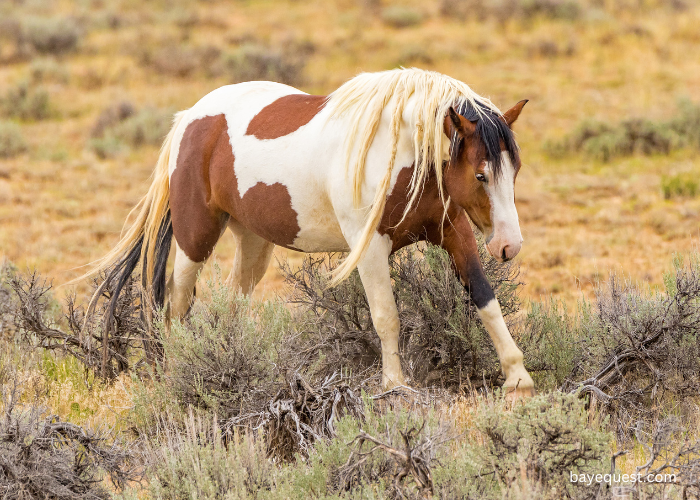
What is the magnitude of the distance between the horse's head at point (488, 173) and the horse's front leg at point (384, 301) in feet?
1.76

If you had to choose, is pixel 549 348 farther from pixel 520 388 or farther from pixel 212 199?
pixel 212 199

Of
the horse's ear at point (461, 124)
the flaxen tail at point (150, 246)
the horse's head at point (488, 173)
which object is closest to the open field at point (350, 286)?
the flaxen tail at point (150, 246)

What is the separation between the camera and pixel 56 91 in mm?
15273

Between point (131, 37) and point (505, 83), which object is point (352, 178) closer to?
point (505, 83)

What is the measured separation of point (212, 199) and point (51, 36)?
1510cm

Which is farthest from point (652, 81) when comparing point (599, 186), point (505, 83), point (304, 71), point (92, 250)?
point (92, 250)

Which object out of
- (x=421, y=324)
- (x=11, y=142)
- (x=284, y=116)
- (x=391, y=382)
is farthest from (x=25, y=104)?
(x=391, y=382)

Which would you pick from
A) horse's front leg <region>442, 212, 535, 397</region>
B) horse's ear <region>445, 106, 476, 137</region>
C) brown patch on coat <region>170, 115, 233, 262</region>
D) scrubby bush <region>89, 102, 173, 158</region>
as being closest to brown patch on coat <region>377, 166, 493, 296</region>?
horse's front leg <region>442, 212, 535, 397</region>

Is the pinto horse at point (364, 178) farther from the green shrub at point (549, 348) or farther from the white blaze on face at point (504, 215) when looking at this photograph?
the green shrub at point (549, 348)

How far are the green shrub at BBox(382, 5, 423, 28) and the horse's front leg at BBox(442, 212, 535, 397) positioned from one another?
16.7 metres

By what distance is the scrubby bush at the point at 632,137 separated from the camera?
11.6 meters

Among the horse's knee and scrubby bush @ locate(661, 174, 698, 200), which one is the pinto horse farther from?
scrubby bush @ locate(661, 174, 698, 200)

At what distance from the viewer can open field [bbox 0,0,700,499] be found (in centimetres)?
311

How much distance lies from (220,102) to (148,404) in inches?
78.0
